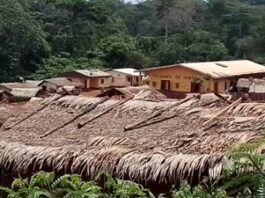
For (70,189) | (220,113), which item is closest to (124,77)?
(220,113)

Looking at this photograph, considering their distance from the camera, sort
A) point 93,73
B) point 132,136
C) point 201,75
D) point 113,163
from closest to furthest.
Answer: point 113,163 < point 132,136 < point 201,75 < point 93,73

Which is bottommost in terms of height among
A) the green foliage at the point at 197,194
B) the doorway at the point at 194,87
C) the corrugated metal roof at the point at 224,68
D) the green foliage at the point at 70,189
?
the green foliage at the point at 70,189

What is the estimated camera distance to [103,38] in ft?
112

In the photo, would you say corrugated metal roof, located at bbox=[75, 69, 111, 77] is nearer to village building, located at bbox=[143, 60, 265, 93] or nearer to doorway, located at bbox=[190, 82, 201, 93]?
village building, located at bbox=[143, 60, 265, 93]

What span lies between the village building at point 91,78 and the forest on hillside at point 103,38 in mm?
2680

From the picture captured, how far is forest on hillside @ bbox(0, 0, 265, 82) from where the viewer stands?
31.2m

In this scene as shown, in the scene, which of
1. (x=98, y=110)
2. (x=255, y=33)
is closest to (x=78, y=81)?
(x=255, y=33)

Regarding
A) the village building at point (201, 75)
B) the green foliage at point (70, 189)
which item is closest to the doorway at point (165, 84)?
the village building at point (201, 75)

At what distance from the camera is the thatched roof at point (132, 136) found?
560 centimetres

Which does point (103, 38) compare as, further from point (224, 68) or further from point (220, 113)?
point (220, 113)

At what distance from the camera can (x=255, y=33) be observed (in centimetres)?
3525

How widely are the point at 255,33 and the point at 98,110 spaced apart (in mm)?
28769

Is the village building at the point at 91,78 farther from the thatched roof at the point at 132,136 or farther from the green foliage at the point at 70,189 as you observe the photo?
→ the green foliage at the point at 70,189

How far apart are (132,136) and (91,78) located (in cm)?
2107
